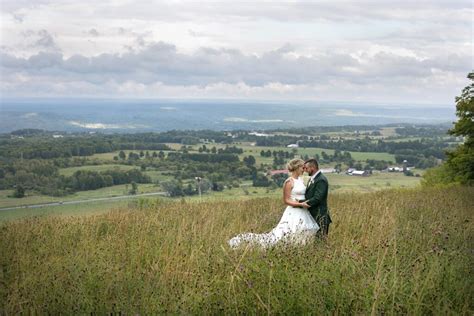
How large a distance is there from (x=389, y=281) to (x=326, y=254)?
1116mm

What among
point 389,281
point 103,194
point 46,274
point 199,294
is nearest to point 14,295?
point 46,274

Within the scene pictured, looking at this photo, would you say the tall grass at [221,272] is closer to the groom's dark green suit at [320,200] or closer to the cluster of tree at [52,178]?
the groom's dark green suit at [320,200]

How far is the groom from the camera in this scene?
930cm

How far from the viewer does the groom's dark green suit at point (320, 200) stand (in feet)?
30.5

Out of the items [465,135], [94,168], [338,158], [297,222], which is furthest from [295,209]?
[338,158]

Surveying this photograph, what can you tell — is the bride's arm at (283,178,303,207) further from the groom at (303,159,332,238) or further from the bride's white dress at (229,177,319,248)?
the groom at (303,159,332,238)

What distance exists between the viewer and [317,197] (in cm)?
939

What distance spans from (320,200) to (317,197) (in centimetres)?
8

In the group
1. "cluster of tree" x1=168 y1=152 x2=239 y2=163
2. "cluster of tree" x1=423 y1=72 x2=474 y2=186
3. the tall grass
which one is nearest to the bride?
the tall grass

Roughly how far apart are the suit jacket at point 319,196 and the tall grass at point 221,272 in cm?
44

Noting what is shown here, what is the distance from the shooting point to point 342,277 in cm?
602

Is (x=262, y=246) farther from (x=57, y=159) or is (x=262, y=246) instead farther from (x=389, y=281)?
(x=57, y=159)

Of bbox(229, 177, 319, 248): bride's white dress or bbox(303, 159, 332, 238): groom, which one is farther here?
bbox(303, 159, 332, 238): groom

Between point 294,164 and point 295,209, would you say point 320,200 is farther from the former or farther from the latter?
point 294,164
